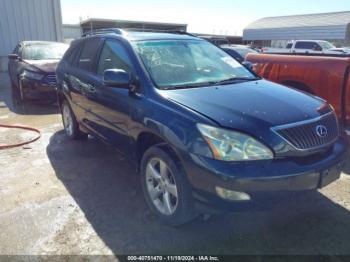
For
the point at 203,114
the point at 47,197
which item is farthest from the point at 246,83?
the point at 47,197

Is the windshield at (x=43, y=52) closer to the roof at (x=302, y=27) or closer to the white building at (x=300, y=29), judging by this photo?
the white building at (x=300, y=29)

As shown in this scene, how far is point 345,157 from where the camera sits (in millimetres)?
2805

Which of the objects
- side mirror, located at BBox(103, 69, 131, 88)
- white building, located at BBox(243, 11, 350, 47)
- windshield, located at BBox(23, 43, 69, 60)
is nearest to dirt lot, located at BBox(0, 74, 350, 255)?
side mirror, located at BBox(103, 69, 131, 88)

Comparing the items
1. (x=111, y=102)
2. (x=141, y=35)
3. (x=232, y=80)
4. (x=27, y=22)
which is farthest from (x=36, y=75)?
(x=27, y=22)

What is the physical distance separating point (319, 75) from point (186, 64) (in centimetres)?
241

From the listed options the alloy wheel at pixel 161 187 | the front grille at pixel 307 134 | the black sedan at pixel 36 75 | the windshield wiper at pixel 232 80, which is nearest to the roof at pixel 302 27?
the black sedan at pixel 36 75

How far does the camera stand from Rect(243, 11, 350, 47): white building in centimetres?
3256

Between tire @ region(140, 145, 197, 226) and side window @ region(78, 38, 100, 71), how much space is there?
1835 millimetres

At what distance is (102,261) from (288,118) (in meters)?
1.85

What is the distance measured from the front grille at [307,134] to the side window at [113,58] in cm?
171

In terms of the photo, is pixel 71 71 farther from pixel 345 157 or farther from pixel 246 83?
pixel 345 157

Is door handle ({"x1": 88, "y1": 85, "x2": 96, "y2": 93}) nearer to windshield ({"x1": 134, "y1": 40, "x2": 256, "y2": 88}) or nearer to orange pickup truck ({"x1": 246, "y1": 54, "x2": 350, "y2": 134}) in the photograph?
windshield ({"x1": 134, "y1": 40, "x2": 256, "y2": 88})

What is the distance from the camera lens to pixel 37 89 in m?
7.88

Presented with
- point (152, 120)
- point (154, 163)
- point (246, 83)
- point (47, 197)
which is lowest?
point (47, 197)
